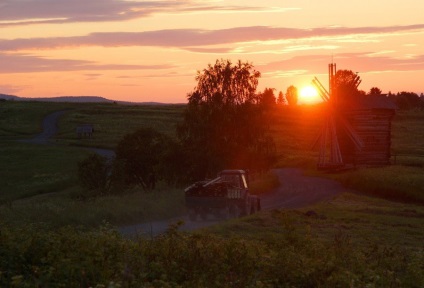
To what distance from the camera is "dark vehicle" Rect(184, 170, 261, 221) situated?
33625 millimetres

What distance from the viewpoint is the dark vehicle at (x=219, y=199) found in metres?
33.6

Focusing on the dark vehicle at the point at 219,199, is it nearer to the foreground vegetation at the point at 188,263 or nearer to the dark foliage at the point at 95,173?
the foreground vegetation at the point at 188,263

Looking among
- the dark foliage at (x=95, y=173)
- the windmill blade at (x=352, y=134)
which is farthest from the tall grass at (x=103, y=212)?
the windmill blade at (x=352, y=134)

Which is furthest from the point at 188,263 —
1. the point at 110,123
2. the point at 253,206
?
the point at 110,123

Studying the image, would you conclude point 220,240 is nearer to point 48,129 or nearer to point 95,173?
point 95,173

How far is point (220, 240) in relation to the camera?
769 inches

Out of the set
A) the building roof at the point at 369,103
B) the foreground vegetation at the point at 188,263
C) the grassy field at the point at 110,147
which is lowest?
the grassy field at the point at 110,147

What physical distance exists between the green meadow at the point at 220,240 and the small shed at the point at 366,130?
2294 millimetres

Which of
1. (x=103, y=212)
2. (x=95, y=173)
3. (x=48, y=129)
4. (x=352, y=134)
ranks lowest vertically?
(x=48, y=129)

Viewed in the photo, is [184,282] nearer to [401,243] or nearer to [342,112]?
[401,243]

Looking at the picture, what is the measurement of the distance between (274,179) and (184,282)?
4349cm

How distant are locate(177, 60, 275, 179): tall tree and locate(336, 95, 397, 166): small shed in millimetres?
15539

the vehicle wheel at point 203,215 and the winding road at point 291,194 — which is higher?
the vehicle wheel at point 203,215

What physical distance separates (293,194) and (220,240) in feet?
102
